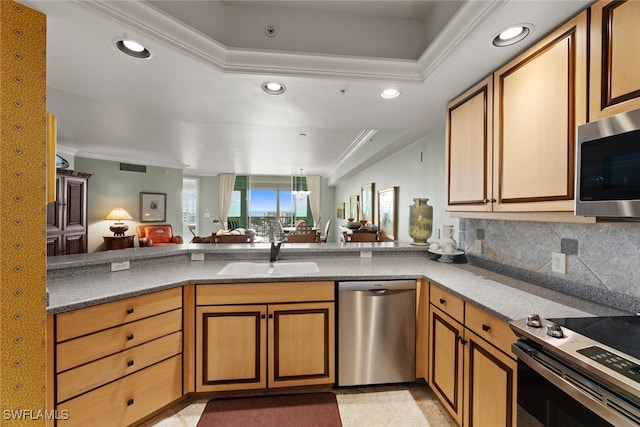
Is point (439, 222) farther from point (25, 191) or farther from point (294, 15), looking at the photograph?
point (25, 191)

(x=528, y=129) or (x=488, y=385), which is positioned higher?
(x=528, y=129)

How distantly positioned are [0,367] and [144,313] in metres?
0.56

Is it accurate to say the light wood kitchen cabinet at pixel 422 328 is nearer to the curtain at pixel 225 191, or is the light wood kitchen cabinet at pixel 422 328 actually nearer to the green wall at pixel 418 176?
the green wall at pixel 418 176

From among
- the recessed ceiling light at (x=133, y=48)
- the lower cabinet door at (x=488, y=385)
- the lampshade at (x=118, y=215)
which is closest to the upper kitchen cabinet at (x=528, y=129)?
the lower cabinet door at (x=488, y=385)

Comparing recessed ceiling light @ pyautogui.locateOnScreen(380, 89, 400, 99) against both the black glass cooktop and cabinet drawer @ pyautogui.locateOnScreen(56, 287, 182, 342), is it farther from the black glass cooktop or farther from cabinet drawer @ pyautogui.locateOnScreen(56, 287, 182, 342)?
cabinet drawer @ pyautogui.locateOnScreen(56, 287, 182, 342)

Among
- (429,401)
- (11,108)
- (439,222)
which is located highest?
(11,108)

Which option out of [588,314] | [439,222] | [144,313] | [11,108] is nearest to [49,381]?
[144,313]

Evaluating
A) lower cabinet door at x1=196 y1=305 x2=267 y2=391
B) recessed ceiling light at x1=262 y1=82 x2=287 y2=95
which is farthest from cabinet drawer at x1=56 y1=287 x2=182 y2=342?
recessed ceiling light at x1=262 y1=82 x2=287 y2=95

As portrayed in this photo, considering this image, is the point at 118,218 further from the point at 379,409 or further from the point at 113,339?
the point at 379,409

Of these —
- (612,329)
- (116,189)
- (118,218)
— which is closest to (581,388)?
(612,329)

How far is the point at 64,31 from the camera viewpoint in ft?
4.26

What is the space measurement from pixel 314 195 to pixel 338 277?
25.9ft

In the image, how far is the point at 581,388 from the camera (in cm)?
82

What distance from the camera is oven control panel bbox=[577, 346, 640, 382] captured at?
0.73 metres
